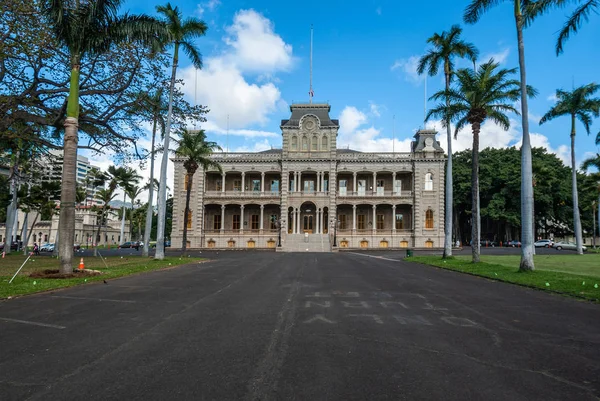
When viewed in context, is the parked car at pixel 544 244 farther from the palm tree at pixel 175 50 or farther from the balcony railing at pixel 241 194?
the palm tree at pixel 175 50

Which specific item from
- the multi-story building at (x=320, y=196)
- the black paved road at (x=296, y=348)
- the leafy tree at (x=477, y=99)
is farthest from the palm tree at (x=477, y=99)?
the multi-story building at (x=320, y=196)

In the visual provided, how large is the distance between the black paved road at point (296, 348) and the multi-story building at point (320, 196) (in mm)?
41771

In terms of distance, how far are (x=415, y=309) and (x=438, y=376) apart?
14.3ft

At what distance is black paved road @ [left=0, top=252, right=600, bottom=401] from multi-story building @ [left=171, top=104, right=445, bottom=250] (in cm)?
4177

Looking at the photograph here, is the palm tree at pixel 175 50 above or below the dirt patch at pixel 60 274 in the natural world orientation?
above

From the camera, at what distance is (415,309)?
8.68 meters

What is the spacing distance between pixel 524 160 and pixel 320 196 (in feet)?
114

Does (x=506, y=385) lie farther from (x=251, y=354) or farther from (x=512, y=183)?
(x=512, y=183)

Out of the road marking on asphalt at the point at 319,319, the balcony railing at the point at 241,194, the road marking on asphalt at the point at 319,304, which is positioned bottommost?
the road marking on asphalt at the point at 319,304

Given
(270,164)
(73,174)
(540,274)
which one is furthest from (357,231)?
(73,174)

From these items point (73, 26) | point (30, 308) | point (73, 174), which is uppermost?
point (73, 26)

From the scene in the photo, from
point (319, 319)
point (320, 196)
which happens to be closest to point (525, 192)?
point (319, 319)

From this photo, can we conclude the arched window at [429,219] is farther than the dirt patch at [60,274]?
Yes

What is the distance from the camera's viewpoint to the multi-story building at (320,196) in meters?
51.9
